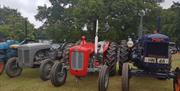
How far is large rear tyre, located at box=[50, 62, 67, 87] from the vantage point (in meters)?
8.39

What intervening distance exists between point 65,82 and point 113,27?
21696mm

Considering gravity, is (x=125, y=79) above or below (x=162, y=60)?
below

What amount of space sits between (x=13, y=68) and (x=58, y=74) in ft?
8.85

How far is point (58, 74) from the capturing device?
862cm

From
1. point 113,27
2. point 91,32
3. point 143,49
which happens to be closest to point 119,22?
point 113,27

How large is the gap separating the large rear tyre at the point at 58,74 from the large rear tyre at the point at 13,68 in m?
2.48

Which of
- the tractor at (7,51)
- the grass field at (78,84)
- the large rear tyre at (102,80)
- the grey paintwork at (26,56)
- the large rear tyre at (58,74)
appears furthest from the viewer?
the tractor at (7,51)

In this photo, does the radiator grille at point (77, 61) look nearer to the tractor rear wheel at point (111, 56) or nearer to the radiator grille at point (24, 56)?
the tractor rear wheel at point (111, 56)

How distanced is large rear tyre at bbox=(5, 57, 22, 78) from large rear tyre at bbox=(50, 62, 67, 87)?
2483 mm

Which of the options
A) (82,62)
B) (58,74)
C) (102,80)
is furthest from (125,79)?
(58,74)

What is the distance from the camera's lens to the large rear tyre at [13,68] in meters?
10.4

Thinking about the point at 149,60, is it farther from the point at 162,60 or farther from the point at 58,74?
the point at 58,74

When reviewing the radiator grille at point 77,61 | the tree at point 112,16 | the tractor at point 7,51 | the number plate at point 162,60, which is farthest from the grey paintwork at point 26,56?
the tree at point 112,16

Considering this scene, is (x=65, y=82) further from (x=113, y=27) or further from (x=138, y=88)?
(x=113, y=27)
